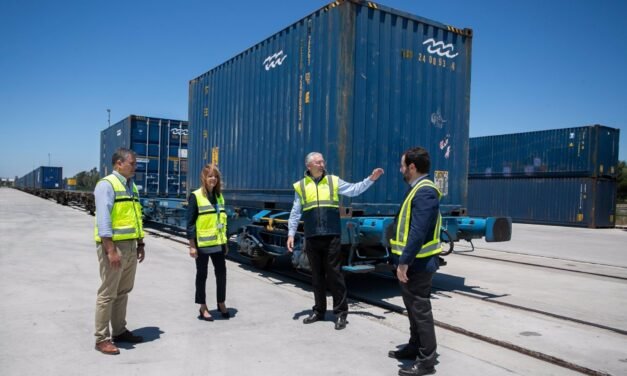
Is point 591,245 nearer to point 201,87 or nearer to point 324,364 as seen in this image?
point 201,87

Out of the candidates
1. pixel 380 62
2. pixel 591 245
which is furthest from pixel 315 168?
pixel 591 245

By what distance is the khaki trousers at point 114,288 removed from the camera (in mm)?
3891

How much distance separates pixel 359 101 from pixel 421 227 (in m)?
3.38

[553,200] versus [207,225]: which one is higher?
[553,200]

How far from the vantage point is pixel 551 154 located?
23391 millimetres

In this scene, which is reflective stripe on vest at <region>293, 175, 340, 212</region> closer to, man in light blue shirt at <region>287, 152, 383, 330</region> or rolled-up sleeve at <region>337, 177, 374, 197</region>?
man in light blue shirt at <region>287, 152, 383, 330</region>

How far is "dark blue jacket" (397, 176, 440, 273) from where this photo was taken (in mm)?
3496

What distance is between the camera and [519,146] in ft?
81.4

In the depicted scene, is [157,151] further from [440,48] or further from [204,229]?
Result: [204,229]

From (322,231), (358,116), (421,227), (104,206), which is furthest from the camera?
(358,116)

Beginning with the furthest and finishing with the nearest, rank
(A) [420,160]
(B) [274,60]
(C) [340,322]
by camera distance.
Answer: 1. (B) [274,60]
2. (C) [340,322]
3. (A) [420,160]

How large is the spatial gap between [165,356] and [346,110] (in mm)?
3841

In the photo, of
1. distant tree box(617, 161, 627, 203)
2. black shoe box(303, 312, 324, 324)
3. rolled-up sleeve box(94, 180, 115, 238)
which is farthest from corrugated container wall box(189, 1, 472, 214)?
Answer: distant tree box(617, 161, 627, 203)

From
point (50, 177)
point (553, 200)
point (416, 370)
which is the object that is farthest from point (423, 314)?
point (50, 177)
